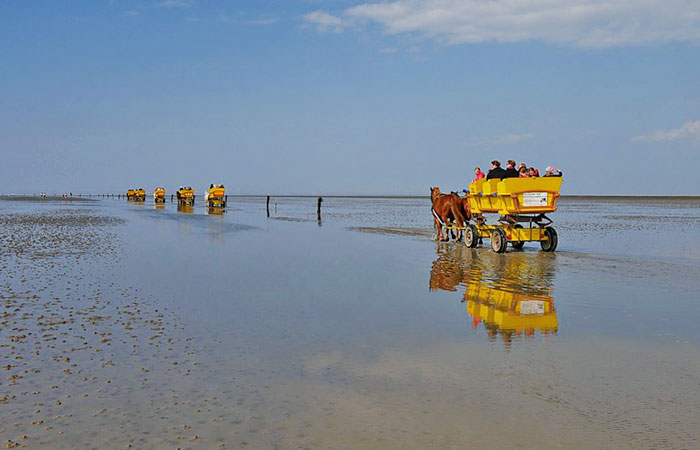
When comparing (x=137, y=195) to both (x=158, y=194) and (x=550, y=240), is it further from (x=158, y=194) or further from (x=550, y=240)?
(x=550, y=240)

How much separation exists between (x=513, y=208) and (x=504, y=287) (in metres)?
7.12

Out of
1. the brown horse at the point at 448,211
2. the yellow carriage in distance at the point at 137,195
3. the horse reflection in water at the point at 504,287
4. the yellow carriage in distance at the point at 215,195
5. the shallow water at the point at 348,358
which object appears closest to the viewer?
the shallow water at the point at 348,358

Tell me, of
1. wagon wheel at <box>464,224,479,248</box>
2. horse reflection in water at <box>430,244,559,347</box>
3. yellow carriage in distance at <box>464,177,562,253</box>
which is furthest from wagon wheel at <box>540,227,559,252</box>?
wagon wheel at <box>464,224,479,248</box>

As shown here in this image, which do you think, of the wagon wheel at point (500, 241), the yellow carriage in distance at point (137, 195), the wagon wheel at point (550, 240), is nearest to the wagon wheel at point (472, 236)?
the wagon wheel at point (500, 241)

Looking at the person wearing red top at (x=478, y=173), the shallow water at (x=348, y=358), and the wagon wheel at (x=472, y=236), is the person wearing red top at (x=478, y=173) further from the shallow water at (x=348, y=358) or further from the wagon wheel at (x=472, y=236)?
the shallow water at (x=348, y=358)

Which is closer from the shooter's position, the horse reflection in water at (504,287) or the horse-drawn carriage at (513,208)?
the horse reflection in water at (504,287)

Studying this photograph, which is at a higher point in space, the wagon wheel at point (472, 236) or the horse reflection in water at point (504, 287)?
the wagon wheel at point (472, 236)

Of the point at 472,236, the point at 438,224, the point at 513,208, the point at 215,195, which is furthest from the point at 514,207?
the point at 215,195

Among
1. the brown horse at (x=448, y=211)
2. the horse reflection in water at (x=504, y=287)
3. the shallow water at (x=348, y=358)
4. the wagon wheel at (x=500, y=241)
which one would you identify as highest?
the brown horse at (x=448, y=211)

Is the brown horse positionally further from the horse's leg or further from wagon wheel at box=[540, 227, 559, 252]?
wagon wheel at box=[540, 227, 559, 252]

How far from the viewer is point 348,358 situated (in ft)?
20.9

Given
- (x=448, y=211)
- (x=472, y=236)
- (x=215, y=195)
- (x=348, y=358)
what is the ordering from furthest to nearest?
(x=215, y=195), (x=448, y=211), (x=472, y=236), (x=348, y=358)

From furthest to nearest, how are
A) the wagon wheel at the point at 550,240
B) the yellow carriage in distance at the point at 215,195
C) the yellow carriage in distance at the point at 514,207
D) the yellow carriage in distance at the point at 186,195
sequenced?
1. the yellow carriage in distance at the point at 186,195
2. the yellow carriage in distance at the point at 215,195
3. the wagon wheel at the point at 550,240
4. the yellow carriage in distance at the point at 514,207

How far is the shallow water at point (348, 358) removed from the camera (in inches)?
173
